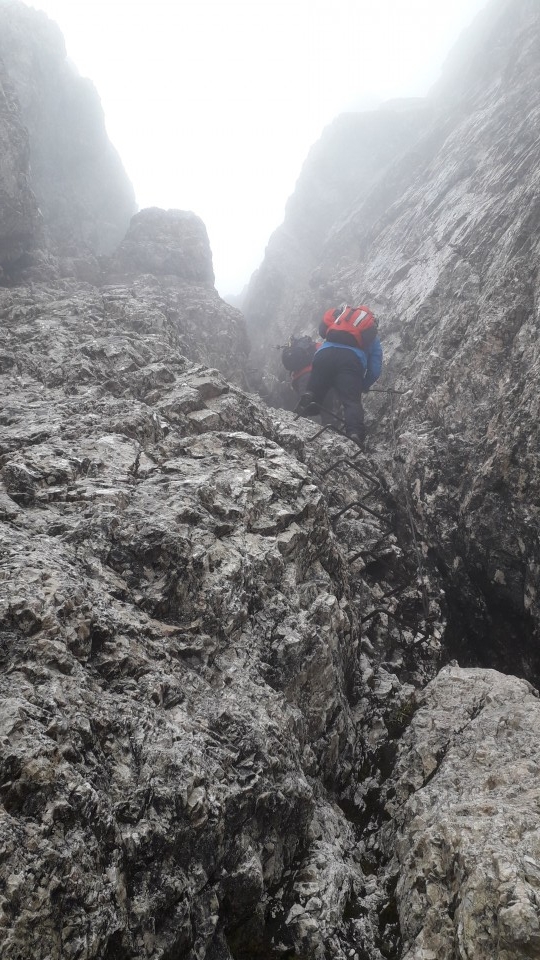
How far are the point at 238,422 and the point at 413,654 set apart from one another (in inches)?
225

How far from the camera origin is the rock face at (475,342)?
928cm

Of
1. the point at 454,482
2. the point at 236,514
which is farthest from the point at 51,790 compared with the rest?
the point at 454,482

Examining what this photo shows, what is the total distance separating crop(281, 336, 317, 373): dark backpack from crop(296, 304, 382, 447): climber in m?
2.61

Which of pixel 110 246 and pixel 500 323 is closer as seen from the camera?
pixel 500 323

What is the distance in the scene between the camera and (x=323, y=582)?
27.3 ft

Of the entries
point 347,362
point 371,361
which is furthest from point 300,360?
point 347,362

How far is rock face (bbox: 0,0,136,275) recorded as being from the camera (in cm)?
2609

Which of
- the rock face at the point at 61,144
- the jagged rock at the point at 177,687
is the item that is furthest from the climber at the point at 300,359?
the rock face at the point at 61,144

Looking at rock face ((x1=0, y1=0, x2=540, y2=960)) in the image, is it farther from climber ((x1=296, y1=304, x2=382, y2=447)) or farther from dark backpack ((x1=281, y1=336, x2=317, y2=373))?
dark backpack ((x1=281, y1=336, x2=317, y2=373))

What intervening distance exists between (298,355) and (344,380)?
4080mm

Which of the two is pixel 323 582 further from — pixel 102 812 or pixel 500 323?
pixel 500 323

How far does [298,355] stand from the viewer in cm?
1886

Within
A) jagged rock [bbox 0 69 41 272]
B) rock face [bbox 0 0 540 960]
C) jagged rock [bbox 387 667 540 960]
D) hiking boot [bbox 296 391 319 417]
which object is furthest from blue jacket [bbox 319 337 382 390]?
jagged rock [bbox 0 69 41 272]

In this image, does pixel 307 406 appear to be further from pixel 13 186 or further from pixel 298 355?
pixel 13 186
